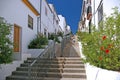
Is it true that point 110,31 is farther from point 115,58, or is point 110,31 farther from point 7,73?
point 7,73

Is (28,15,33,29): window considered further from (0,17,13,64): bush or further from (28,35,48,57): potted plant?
(0,17,13,64): bush

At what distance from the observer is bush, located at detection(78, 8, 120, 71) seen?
25.0 ft

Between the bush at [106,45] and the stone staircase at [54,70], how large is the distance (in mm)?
3247

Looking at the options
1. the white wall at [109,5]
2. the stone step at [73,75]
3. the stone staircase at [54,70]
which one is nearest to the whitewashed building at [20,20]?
the stone staircase at [54,70]

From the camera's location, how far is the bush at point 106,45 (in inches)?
300

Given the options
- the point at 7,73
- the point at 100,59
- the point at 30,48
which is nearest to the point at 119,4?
the point at 100,59

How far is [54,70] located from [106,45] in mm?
5401

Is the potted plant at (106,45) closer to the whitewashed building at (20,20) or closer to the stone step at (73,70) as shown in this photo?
the stone step at (73,70)

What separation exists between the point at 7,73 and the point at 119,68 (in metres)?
6.20

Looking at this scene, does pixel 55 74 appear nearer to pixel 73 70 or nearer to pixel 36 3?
pixel 73 70

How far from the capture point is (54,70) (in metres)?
12.7

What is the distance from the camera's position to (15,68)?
42.2 ft

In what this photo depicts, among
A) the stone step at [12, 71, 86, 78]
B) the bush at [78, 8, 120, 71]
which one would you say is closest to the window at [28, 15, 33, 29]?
the stone step at [12, 71, 86, 78]

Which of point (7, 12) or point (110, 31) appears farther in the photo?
point (7, 12)
